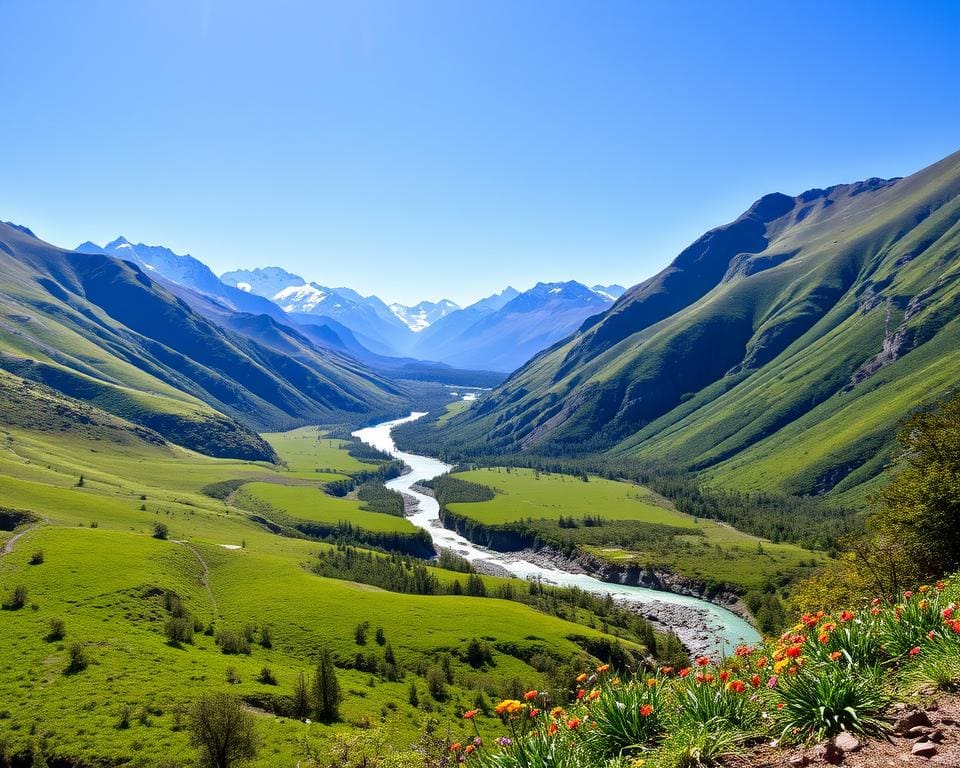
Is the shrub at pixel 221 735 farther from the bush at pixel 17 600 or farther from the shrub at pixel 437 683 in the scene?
the bush at pixel 17 600

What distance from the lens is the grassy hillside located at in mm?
51125

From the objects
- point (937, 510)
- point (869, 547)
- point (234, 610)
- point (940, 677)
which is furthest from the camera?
point (234, 610)

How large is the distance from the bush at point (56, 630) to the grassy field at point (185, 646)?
2.52 feet

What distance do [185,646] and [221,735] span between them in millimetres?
35633

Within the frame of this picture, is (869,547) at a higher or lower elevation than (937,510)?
lower

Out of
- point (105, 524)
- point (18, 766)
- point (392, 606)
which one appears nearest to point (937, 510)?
point (18, 766)

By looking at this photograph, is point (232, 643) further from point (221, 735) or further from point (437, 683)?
point (221, 735)

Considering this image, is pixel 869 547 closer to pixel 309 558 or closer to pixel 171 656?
pixel 171 656

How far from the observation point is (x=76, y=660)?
6041cm

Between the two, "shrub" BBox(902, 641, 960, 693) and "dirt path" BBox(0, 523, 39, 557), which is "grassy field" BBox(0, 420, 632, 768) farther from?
"shrub" BBox(902, 641, 960, 693)

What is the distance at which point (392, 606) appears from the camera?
10588cm

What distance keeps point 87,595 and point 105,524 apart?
55917mm

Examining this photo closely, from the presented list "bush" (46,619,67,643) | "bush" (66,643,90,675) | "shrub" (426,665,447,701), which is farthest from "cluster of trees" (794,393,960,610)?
"bush" (46,619,67,643)

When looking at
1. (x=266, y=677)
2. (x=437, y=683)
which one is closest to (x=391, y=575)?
(x=437, y=683)
